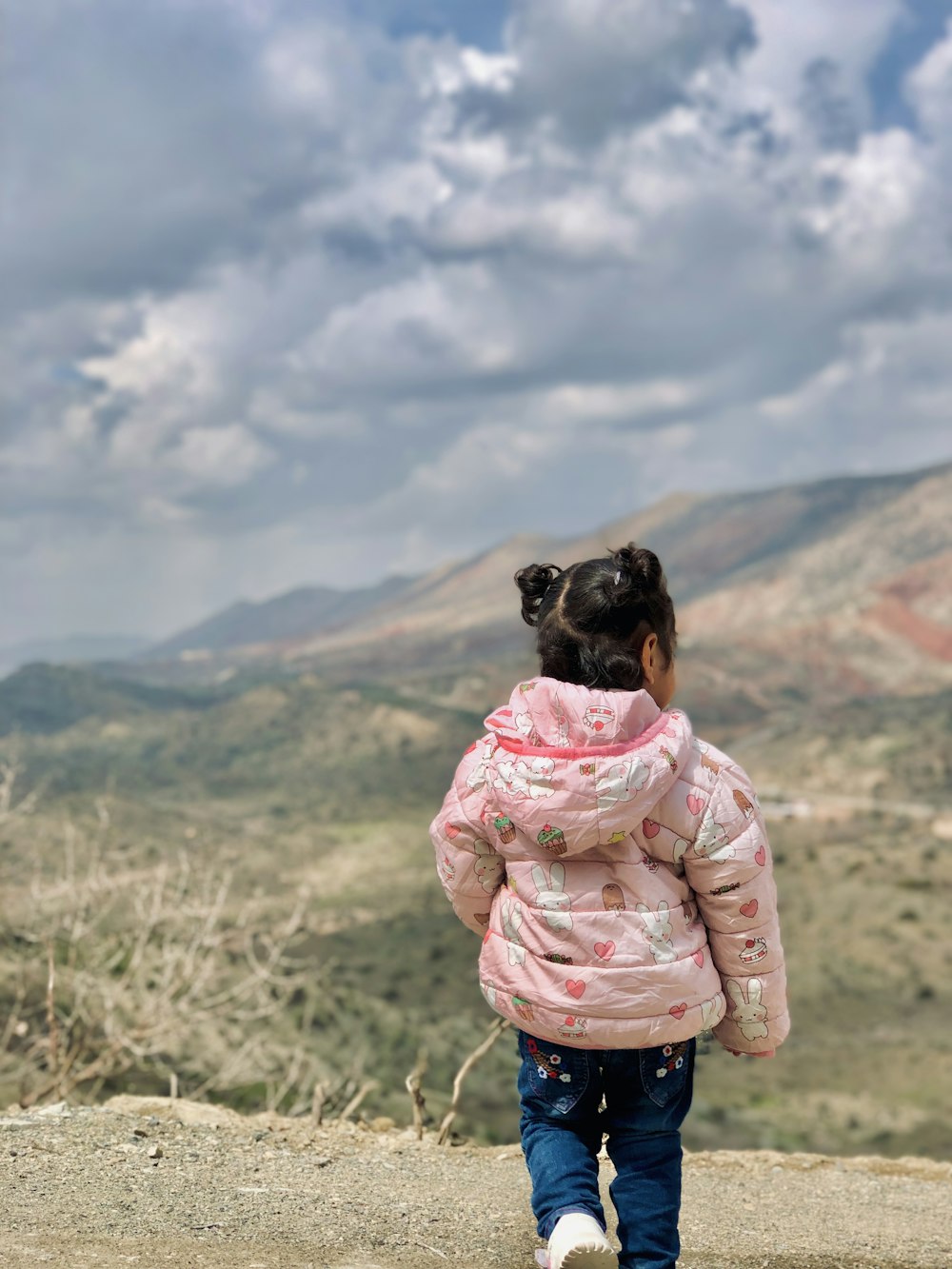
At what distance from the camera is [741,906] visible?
3514mm

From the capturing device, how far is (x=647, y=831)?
3.51 meters

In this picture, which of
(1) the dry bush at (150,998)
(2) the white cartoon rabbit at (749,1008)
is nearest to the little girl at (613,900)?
(2) the white cartoon rabbit at (749,1008)

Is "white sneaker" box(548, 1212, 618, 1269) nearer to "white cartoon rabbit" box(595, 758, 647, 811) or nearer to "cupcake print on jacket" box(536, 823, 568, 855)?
"cupcake print on jacket" box(536, 823, 568, 855)

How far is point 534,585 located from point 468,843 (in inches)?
32.8

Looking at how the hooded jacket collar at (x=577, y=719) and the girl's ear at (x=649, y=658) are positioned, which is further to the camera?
the girl's ear at (x=649, y=658)

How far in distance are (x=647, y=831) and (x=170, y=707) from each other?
11176cm

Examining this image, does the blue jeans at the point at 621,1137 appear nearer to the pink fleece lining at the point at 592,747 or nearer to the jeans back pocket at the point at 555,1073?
the jeans back pocket at the point at 555,1073

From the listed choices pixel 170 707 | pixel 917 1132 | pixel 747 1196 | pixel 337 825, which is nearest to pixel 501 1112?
pixel 917 1132

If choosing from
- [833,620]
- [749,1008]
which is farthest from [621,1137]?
[833,620]

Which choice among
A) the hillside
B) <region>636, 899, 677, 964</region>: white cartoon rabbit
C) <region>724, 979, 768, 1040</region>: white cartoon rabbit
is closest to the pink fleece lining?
<region>636, 899, 677, 964</region>: white cartoon rabbit

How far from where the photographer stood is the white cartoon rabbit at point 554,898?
11.5 feet

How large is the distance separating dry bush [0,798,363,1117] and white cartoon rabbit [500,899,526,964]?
383 cm

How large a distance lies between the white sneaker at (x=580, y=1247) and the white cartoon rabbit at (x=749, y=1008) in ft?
2.35

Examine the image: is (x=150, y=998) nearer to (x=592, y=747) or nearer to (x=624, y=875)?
(x=624, y=875)
